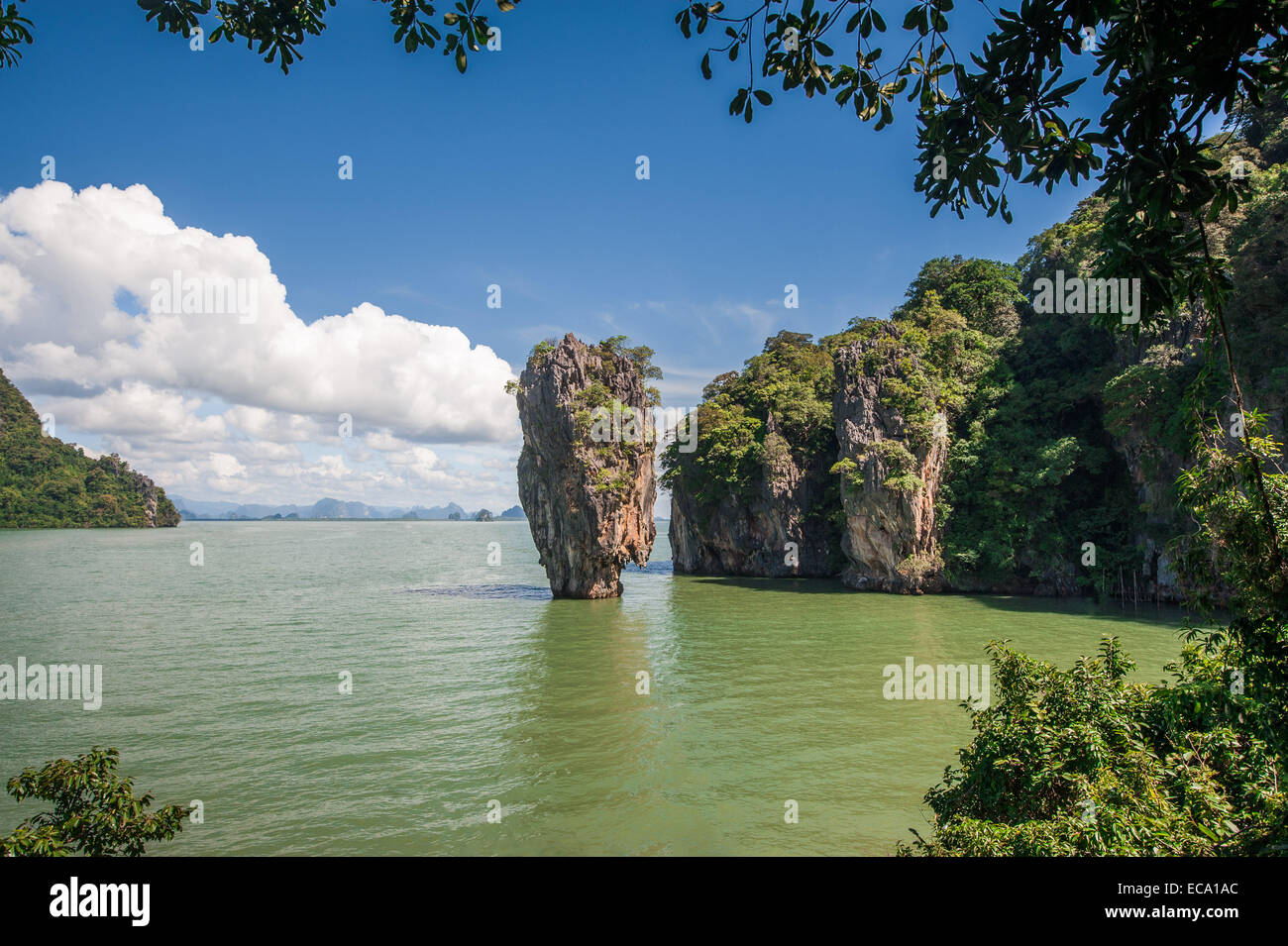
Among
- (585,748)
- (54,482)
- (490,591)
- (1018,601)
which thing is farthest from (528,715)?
(54,482)

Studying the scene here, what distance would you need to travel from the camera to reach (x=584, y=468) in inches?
1184

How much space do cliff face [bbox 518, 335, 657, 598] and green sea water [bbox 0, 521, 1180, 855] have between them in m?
2.29

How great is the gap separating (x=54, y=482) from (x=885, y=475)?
420 ft

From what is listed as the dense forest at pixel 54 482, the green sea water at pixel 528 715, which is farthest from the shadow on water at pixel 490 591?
the dense forest at pixel 54 482

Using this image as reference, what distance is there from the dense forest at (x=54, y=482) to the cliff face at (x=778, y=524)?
368ft

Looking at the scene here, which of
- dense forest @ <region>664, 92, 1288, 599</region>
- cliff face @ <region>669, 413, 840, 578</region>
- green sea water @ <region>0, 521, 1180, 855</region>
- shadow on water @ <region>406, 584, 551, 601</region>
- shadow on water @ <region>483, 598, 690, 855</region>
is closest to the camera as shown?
shadow on water @ <region>483, 598, 690, 855</region>

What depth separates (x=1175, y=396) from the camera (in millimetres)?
25078

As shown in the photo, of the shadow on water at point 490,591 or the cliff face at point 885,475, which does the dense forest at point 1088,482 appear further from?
the shadow on water at point 490,591

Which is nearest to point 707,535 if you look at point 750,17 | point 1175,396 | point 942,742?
point 1175,396

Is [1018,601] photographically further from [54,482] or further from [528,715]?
[54,482]

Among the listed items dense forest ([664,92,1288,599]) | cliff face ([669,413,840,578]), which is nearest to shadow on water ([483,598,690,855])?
dense forest ([664,92,1288,599])

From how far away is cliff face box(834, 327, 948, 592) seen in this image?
105 feet

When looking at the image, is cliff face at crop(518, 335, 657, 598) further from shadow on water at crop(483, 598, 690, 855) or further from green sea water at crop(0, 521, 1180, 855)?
shadow on water at crop(483, 598, 690, 855)
